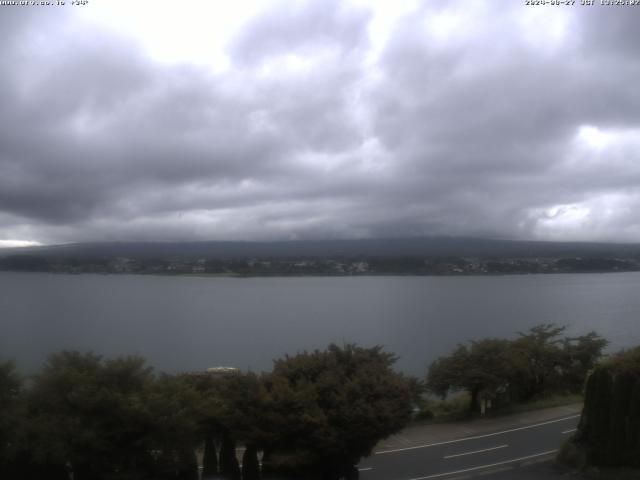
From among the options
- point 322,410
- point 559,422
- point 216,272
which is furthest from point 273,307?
point 322,410

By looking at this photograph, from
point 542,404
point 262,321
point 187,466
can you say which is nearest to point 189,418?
point 187,466

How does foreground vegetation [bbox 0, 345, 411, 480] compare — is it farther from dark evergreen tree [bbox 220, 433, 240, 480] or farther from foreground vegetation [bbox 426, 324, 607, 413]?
foreground vegetation [bbox 426, 324, 607, 413]

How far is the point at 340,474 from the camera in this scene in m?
17.8

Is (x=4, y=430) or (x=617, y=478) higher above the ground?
(x=4, y=430)

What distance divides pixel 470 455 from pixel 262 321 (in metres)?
57.6

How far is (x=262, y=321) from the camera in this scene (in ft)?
252

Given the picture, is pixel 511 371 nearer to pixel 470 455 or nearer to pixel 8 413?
pixel 470 455

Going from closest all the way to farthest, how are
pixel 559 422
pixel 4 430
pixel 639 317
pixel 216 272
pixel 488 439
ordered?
pixel 4 430 → pixel 488 439 → pixel 559 422 → pixel 639 317 → pixel 216 272

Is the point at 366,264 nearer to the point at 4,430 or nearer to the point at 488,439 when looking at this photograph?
the point at 488,439

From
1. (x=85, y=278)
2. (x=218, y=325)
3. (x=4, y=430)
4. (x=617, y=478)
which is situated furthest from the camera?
(x=85, y=278)

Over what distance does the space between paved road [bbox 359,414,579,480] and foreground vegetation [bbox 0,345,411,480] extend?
2.40 meters

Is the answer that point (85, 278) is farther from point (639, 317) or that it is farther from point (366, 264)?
point (639, 317)

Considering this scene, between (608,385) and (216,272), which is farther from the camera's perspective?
(216,272)

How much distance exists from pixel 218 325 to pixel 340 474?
56.9 metres
